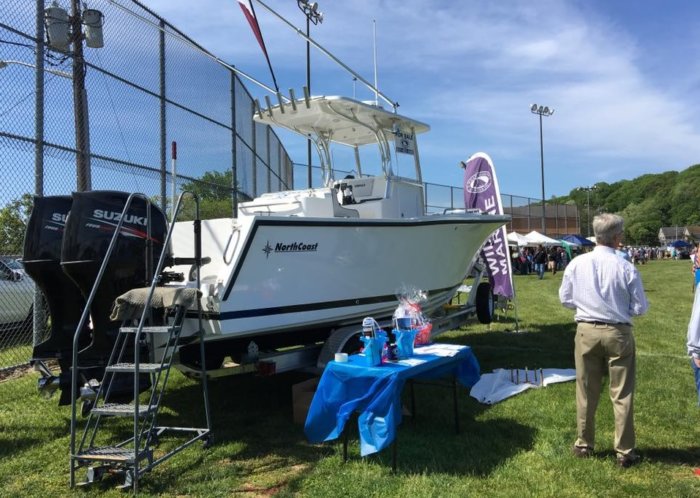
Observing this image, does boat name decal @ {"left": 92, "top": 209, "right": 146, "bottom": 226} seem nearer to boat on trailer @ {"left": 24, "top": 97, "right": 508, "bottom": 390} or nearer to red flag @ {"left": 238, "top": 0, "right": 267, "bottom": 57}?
boat on trailer @ {"left": 24, "top": 97, "right": 508, "bottom": 390}

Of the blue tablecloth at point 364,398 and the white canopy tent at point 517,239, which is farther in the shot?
the white canopy tent at point 517,239

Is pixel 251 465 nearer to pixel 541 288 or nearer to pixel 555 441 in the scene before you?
pixel 555 441

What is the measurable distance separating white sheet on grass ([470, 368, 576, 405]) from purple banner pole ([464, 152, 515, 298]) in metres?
2.98

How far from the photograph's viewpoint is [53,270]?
15.5 feet

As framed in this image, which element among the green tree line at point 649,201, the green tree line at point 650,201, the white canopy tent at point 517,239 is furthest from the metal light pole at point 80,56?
the green tree line at point 650,201

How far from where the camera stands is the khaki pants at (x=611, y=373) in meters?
3.73

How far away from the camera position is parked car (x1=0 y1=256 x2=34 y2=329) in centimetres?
785

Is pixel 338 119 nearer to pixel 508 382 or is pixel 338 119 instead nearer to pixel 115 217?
pixel 115 217

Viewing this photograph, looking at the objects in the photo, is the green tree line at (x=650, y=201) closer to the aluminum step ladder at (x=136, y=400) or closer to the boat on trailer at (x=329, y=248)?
the boat on trailer at (x=329, y=248)

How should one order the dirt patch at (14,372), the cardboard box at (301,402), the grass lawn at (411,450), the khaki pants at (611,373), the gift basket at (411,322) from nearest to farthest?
1. the grass lawn at (411,450)
2. the khaki pants at (611,373)
3. the gift basket at (411,322)
4. the cardboard box at (301,402)
5. the dirt patch at (14,372)

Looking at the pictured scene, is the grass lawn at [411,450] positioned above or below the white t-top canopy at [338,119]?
below

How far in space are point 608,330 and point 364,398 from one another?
5.48ft

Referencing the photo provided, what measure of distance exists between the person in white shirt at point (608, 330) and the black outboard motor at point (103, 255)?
10.5ft

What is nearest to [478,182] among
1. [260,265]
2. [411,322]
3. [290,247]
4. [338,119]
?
[338,119]
